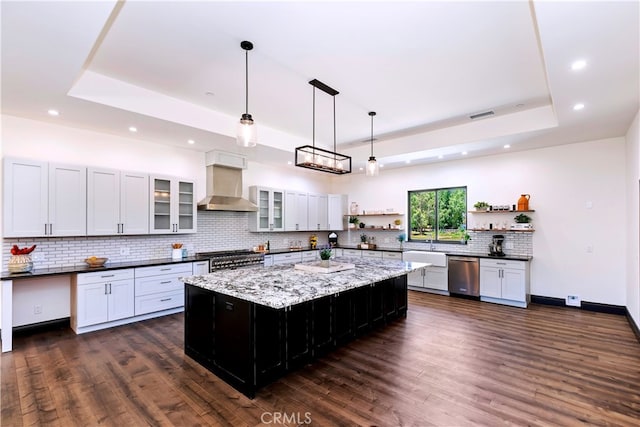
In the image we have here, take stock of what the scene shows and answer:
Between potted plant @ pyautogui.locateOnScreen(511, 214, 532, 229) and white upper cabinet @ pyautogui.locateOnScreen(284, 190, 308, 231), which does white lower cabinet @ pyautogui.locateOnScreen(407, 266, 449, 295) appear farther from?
white upper cabinet @ pyautogui.locateOnScreen(284, 190, 308, 231)

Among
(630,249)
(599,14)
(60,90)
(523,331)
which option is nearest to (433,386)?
(523,331)

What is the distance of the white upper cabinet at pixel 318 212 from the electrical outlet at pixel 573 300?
505cm

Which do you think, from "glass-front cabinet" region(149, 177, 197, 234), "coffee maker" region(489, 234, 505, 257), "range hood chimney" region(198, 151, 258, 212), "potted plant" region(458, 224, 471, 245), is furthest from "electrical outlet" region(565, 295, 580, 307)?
"glass-front cabinet" region(149, 177, 197, 234)

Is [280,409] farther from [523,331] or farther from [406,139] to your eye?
[406,139]

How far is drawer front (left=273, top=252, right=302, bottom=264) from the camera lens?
255 inches

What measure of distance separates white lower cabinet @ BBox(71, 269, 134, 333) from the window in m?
5.73

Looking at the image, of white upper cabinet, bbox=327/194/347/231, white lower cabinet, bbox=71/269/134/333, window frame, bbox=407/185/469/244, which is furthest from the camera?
white upper cabinet, bbox=327/194/347/231

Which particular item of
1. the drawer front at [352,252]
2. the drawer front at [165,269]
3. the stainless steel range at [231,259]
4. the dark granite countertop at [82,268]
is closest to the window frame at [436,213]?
the drawer front at [352,252]

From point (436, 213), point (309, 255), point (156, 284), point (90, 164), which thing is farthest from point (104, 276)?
point (436, 213)

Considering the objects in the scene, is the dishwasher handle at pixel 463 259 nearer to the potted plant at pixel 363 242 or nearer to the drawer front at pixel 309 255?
the potted plant at pixel 363 242

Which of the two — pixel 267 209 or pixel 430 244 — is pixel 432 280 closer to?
pixel 430 244

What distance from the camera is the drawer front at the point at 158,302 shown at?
177 inches

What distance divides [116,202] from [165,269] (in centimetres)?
122

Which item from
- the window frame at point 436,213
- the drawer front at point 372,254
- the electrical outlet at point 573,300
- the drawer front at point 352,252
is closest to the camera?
the electrical outlet at point 573,300
